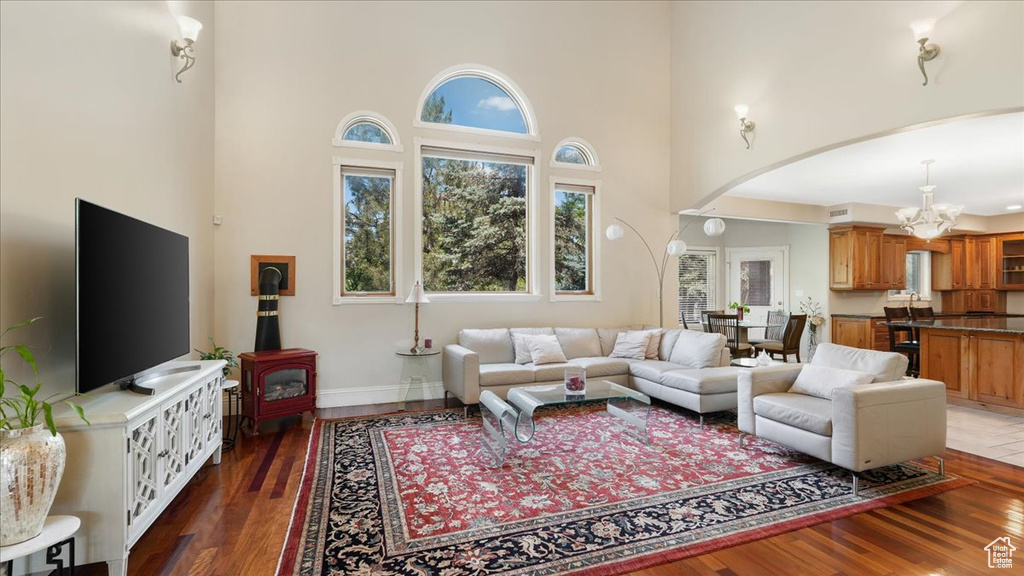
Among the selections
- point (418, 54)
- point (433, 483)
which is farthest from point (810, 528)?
point (418, 54)

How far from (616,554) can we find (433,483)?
1.32 m

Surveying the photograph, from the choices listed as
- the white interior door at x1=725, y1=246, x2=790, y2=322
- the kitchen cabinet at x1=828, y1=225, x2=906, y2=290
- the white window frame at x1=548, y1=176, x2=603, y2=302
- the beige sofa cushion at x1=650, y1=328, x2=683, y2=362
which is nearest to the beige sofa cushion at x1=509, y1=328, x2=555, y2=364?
the white window frame at x1=548, y1=176, x2=603, y2=302

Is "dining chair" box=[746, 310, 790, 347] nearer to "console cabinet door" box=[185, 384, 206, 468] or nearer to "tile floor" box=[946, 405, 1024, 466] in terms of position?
"tile floor" box=[946, 405, 1024, 466]

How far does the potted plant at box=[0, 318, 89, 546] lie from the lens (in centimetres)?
158

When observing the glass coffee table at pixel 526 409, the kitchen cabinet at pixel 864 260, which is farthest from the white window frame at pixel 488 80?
the kitchen cabinet at pixel 864 260

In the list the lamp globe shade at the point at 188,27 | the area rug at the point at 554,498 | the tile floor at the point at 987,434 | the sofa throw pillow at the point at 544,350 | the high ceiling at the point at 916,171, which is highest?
the lamp globe shade at the point at 188,27

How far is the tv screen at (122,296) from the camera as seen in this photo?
6.93ft

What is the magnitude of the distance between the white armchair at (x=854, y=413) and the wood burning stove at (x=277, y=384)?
388 centimetres

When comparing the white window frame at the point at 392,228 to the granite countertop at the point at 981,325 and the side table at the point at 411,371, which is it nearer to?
the side table at the point at 411,371

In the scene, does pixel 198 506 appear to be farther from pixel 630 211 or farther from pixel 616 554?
pixel 630 211

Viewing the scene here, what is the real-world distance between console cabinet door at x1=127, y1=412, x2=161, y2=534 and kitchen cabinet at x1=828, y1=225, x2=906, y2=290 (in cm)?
974

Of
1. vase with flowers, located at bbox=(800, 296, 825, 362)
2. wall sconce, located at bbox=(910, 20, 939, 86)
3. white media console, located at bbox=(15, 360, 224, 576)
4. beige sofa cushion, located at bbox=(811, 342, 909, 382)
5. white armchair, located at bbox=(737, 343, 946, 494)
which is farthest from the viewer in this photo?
vase with flowers, located at bbox=(800, 296, 825, 362)

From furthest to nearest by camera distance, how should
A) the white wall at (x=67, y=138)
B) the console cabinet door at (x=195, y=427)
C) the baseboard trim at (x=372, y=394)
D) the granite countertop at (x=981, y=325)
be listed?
the baseboard trim at (x=372, y=394), the granite countertop at (x=981, y=325), the console cabinet door at (x=195, y=427), the white wall at (x=67, y=138)

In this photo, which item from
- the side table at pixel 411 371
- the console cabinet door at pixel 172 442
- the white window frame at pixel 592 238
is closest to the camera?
the console cabinet door at pixel 172 442
